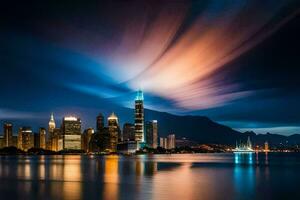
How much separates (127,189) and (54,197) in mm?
9114

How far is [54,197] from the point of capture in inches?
1585

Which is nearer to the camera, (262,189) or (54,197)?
(54,197)

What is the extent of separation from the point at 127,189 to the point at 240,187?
1295cm

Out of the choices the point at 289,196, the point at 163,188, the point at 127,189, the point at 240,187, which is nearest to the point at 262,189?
the point at 240,187

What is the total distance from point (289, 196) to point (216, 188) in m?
8.50

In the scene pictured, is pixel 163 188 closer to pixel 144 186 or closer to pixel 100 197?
pixel 144 186

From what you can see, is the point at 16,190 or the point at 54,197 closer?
the point at 54,197

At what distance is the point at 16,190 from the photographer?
46938 mm

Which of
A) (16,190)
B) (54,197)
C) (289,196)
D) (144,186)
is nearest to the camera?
(54,197)

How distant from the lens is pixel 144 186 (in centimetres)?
5031

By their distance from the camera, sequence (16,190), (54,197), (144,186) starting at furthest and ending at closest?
1. (144,186)
2. (16,190)
3. (54,197)

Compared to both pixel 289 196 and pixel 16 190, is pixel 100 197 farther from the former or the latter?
pixel 289 196

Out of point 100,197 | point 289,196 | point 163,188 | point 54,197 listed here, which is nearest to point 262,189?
point 289,196

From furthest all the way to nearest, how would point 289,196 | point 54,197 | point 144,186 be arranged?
point 144,186 < point 289,196 < point 54,197
